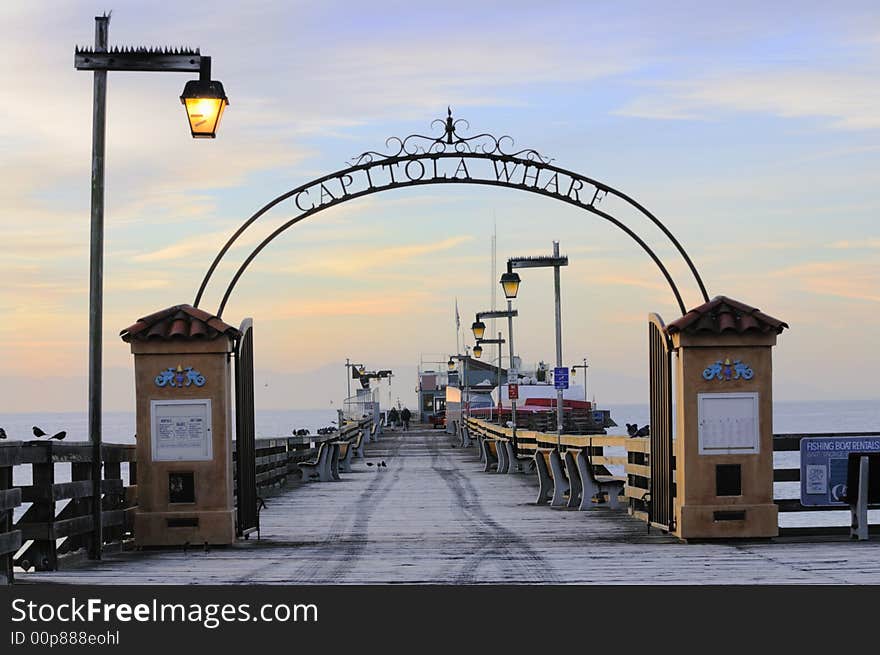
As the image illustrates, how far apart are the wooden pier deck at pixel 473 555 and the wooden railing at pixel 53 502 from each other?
292mm

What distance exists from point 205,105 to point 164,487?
403cm

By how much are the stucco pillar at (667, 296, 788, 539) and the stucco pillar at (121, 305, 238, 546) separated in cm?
481

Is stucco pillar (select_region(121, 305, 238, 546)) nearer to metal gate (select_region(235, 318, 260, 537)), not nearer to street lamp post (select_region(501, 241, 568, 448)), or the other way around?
metal gate (select_region(235, 318, 260, 537))

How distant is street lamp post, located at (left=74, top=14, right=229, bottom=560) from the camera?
1330 centimetres

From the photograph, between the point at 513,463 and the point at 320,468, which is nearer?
the point at 320,468

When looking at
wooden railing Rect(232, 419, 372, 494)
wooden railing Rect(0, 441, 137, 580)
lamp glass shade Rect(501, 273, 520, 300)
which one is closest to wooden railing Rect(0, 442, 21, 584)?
wooden railing Rect(0, 441, 137, 580)

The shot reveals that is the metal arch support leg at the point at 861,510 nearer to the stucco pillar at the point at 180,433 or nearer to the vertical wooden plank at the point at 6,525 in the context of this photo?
the stucco pillar at the point at 180,433

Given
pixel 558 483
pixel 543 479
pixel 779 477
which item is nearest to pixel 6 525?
pixel 779 477

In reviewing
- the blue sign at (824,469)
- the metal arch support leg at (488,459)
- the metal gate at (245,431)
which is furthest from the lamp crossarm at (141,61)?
the metal arch support leg at (488,459)

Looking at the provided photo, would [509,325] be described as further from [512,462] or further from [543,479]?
[543,479]

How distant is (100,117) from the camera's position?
541 inches

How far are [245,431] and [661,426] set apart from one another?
15.4 feet
